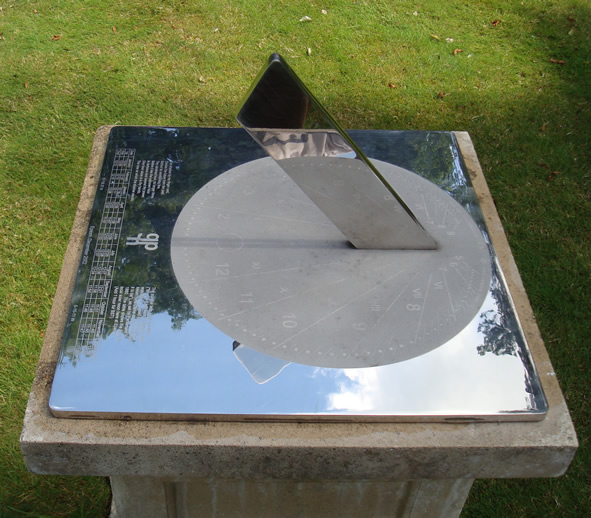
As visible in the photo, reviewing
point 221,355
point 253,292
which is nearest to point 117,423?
point 221,355

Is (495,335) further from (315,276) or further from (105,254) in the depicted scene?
(105,254)

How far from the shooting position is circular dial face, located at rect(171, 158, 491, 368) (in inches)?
69.7

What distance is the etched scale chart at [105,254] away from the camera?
1797mm

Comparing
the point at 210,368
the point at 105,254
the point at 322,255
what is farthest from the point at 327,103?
the point at 210,368

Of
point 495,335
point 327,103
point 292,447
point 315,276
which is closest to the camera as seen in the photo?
point 292,447

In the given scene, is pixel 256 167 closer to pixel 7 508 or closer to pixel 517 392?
pixel 517 392

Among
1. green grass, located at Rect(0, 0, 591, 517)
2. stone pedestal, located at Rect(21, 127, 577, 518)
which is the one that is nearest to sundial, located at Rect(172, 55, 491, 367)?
stone pedestal, located at Rect(21, 127, 577, 518)

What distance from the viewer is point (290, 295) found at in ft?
6.14

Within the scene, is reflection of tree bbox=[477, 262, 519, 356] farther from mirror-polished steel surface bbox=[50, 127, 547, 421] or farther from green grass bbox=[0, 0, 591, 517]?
green grass bbox=[0, 0, 591, 517]

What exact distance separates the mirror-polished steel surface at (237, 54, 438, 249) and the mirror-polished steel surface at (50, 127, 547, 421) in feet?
0.99

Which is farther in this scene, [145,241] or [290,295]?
[145,241]

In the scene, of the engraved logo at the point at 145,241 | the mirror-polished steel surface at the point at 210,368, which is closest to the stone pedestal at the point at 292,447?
the mirror-polished steel surface at the point at 210,368

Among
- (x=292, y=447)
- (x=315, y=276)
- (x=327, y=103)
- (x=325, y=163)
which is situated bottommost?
(x=327, y=103)

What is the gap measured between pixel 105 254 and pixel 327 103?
2420mm
